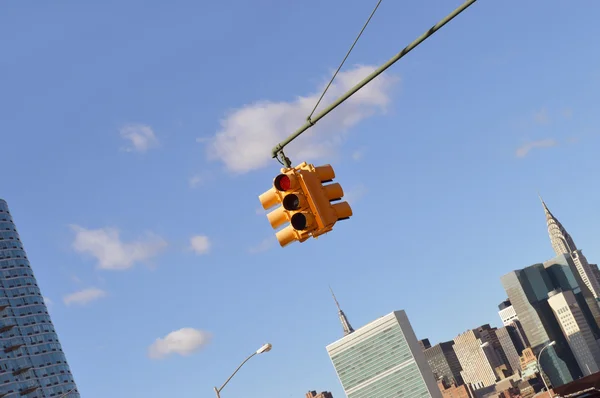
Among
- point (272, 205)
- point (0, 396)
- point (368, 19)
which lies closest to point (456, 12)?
point (368, 19)

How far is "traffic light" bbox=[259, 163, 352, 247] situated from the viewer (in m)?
16.1

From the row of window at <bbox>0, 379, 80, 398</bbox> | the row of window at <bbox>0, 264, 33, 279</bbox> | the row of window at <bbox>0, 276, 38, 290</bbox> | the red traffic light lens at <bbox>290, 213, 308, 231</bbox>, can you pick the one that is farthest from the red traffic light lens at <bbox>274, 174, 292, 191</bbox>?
the row of window at <bbox>0, 264, 33, 279</bbox>

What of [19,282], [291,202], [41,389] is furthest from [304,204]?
[19,282]

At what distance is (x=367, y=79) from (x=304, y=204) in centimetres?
237

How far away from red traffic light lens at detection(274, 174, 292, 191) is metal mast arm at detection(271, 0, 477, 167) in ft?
4.05

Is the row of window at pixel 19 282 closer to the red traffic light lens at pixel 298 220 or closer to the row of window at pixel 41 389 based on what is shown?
the row of window at pixel 41 389

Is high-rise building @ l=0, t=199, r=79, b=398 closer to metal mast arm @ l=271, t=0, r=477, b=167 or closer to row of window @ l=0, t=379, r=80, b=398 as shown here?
row of window @ l=0, t=379, r=80, b=398

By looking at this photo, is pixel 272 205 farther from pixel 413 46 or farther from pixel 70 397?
pixel 70 397

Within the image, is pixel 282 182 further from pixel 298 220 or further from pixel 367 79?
pixel 367 79

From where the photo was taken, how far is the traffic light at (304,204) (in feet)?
52.9

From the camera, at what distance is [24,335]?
6909 inches

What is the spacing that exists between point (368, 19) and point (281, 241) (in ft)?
13.3

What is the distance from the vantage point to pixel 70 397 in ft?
566

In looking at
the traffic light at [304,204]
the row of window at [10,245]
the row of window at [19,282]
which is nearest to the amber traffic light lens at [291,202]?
the traffic light at [304,204]
